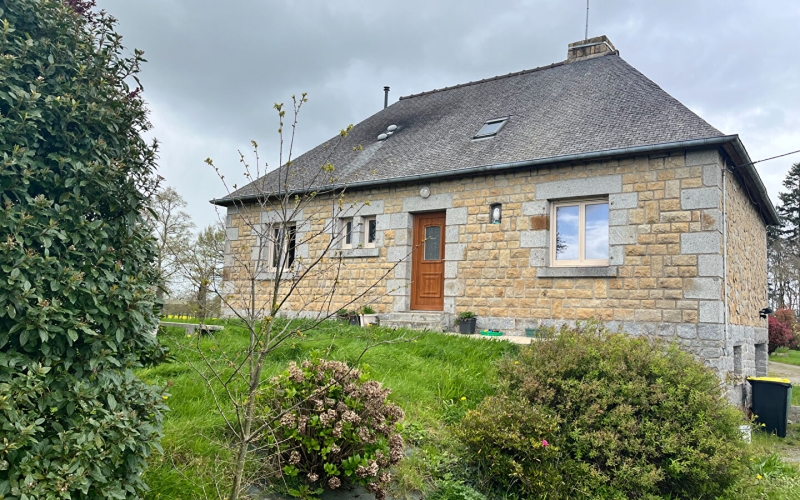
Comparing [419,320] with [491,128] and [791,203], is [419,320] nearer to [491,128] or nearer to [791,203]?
[491,128]

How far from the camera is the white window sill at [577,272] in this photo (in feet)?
27.4

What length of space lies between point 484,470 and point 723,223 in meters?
5.84

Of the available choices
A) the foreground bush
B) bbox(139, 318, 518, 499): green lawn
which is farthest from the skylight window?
the foreground bush

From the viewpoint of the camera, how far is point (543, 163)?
8953 mm

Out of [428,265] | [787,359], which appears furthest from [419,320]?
[787,359]

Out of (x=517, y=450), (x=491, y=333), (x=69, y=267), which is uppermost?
(x=69, y=267)

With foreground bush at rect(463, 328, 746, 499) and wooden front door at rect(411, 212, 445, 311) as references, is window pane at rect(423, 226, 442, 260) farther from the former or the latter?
foreground bush at rect(463, 328, 746, 499)

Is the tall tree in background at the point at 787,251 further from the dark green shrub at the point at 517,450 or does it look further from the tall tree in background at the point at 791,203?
the dark green shrub at the point at 517,450

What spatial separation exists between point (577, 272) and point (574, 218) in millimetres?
977

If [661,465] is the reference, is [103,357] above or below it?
above

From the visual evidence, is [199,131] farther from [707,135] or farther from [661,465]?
[707,135]

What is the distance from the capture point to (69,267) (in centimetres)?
221

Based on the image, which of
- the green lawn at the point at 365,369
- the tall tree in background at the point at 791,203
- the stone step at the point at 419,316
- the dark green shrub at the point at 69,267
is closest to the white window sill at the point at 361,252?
the stone step at the point at 419,316

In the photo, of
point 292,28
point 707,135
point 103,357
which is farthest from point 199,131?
point 707,135
